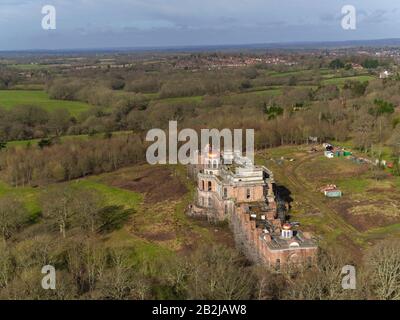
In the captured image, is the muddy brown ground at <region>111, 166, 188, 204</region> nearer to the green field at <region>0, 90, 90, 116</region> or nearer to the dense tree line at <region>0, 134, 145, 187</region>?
the dense tree line at <region>0, 134, 145, 187</region>

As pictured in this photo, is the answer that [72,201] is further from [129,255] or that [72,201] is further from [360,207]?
[360,207]

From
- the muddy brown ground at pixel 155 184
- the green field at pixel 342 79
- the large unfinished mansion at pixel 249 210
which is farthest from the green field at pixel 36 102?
the green field at pixel 342 79

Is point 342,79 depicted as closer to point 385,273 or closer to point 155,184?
point 155,184

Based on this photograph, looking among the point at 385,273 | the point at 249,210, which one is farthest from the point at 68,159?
the point at 385,273

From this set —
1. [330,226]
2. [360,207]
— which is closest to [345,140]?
[360,207]

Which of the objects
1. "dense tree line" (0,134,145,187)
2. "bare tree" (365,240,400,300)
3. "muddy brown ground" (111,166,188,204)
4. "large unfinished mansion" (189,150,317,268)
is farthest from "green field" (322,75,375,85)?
"bare tree" (365,240,400,300)

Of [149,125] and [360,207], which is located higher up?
[149,125]
